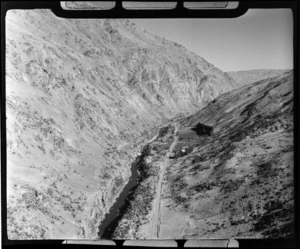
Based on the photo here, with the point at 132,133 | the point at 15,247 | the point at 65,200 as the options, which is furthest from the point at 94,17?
the point at 15,247

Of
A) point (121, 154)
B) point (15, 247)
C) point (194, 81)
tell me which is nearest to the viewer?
point (15, 247)

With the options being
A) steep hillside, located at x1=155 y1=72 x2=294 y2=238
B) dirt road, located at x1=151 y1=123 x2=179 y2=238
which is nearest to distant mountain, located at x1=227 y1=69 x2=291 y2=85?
steep hillside, located at x1=155 y1=72 x2=294 y2=238

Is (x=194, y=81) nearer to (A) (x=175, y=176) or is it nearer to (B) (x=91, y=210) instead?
(A) (x=175, y=176)

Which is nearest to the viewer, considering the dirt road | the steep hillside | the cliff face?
the steep hillside

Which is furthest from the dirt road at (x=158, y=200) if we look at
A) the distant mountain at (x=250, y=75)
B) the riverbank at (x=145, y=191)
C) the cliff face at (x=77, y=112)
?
the distant mountain at (x=250, y=75)

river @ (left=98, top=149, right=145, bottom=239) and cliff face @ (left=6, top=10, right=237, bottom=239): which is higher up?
cliff face @ (left=6, top=10, right=237, bottom=239)

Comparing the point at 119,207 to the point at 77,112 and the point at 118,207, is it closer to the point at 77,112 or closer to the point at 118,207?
the point at 118,207

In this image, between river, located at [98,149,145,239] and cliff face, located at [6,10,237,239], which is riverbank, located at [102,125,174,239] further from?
cliff face, located at [6,10,237,239]
